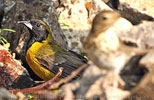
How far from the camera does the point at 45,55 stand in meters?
6.83

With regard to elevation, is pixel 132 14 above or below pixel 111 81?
below

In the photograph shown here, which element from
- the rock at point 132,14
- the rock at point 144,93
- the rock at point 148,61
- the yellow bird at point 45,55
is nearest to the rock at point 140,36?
the rock at point 148,61

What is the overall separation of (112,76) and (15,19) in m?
4.94

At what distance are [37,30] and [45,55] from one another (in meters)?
0.62

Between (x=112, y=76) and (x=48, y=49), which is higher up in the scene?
(x=112, y=76)

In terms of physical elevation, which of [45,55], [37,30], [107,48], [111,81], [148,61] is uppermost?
[107,48]

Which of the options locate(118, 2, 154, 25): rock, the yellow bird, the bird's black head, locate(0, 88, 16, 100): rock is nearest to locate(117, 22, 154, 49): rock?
locate(0, 88, 16, 100): rock

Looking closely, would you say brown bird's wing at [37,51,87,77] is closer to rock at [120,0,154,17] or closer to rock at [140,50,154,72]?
rock at [120,0,154,17]

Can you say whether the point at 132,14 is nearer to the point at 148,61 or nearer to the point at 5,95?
the point at 5,95

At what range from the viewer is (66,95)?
3.47 m

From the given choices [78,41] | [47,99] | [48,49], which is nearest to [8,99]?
[47,99]

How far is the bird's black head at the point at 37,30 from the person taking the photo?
277 inches

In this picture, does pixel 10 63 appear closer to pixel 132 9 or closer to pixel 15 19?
pixel 15 19

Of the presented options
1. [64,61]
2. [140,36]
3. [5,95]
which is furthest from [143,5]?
[5,95]
